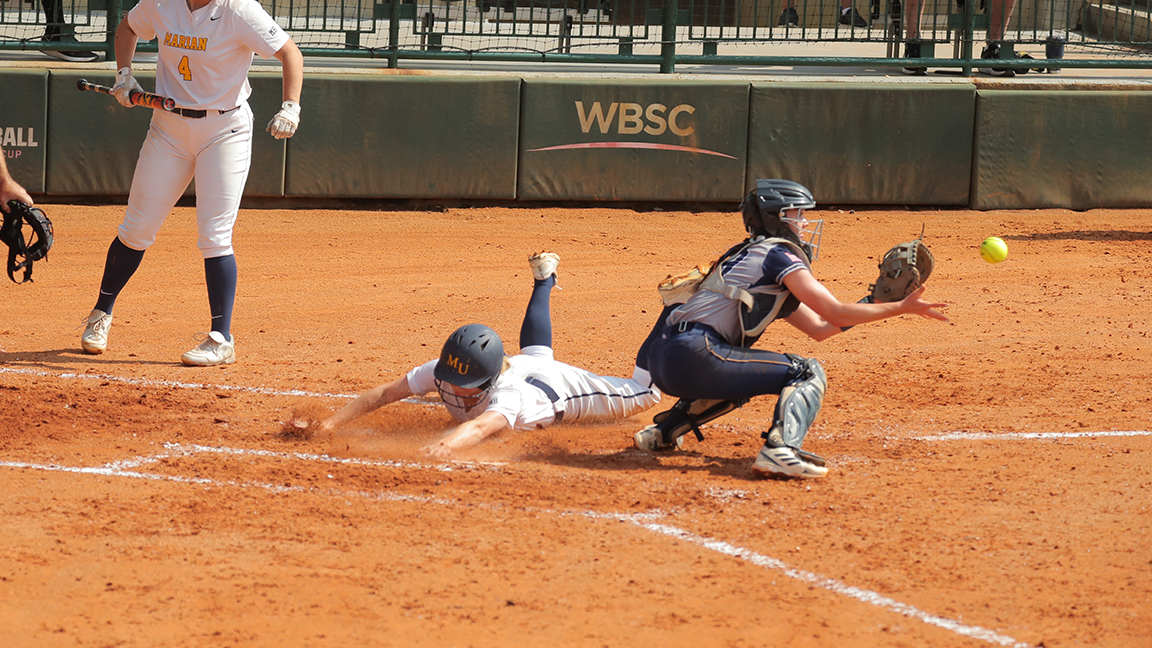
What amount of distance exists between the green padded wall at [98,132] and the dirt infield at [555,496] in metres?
2.98

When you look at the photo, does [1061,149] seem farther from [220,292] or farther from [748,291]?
[220,292]

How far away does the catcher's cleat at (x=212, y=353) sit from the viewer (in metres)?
6.62

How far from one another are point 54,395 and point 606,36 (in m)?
8.19

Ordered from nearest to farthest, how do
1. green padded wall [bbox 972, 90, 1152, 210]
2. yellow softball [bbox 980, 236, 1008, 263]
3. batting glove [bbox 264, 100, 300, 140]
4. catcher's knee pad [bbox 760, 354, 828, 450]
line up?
1. catcher's knee pad [bbox 760, 354, 828, 450]
2. yellow softball [bbox 980, 236, 1008, 263]
3. batting glove [bbox 264, 100, 300, 140]
4. green padded wall [bbox 972, 90, 1152, 210]

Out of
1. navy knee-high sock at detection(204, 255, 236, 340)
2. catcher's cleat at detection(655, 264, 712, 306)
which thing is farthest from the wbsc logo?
catcher's cleat at detection(655, 264, 712, 306)

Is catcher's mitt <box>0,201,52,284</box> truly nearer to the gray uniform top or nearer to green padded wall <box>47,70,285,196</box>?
the gray uniform top

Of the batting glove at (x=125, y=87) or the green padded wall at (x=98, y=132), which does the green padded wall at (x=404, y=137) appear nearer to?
the green padded wall at (x=98, y=132)

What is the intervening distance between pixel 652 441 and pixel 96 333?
11.2 ft

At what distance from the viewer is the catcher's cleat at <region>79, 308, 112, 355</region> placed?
6.78 m

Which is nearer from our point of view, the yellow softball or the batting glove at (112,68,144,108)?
the yellow softball

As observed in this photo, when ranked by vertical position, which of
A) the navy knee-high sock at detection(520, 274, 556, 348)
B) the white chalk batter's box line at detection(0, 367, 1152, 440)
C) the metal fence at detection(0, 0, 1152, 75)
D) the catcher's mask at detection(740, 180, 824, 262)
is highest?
the metal fence at detection(0, 0, 1152, 75)

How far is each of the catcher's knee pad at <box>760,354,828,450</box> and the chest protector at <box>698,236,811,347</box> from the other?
295 mm

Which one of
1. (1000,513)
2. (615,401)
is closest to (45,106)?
(615,401)

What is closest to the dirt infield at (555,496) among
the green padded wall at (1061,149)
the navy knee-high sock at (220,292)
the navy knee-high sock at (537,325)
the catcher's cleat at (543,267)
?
the navy knee-high sock at (220,292)
